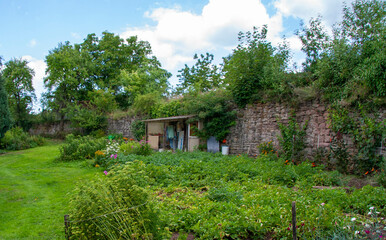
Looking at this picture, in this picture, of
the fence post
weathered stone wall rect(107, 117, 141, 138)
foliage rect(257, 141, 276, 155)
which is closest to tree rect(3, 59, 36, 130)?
weathered stone wall rect(107, 117, 141, 138)

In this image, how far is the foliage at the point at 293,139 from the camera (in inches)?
A: 340

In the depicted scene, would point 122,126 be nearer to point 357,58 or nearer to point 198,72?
point 198,72

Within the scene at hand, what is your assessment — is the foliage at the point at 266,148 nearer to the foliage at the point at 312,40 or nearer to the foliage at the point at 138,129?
the foliage at the point at 312,40

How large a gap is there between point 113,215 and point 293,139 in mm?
7691

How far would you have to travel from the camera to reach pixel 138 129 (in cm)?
1698

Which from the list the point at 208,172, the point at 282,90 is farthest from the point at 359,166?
the point at 208,172

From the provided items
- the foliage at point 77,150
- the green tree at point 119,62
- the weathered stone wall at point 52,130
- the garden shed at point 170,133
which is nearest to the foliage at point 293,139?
the garden shed at point 170,133

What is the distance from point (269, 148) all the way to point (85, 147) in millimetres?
7689

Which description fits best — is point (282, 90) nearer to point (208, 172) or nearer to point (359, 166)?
point (359, 166)

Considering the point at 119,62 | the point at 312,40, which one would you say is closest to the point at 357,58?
the point at 312,40

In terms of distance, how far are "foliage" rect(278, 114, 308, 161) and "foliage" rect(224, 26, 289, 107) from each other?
1.89 meters

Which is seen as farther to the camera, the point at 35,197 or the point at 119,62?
the point at 119,62

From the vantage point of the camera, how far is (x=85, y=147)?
10.5 m

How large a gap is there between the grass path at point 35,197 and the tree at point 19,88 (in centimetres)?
1849
